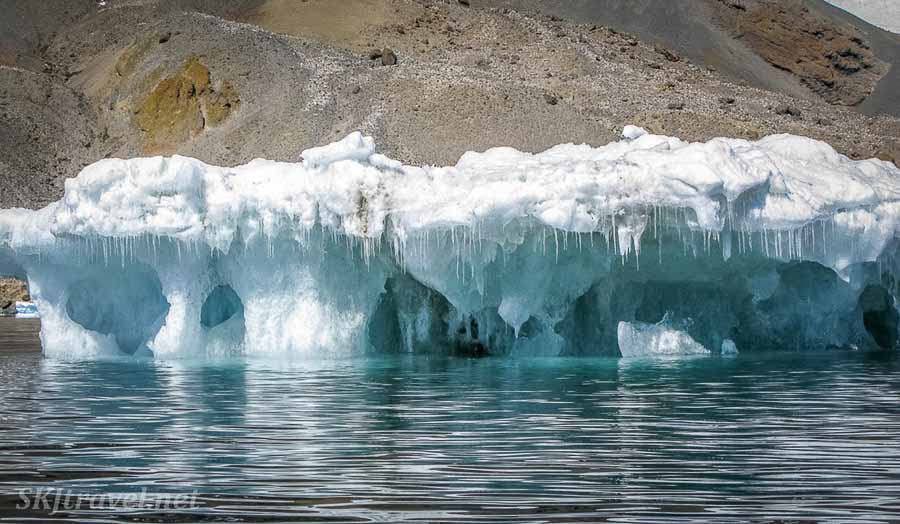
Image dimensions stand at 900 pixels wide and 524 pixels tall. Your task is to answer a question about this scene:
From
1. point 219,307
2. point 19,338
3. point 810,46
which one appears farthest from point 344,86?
point 810,46

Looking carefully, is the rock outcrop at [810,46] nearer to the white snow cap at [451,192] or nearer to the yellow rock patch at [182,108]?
the yellow rock patch at [182,108]

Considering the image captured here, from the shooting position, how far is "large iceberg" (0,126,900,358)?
2173 cm

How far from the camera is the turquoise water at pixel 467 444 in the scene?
897 centimetres

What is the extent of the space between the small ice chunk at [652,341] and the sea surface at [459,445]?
10.7 feet

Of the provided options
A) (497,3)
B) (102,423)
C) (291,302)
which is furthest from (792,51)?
(102,423)

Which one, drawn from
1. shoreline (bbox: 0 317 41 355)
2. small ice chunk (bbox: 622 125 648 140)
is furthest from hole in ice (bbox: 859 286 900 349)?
shoreline (bbox: 0 317 41 355)

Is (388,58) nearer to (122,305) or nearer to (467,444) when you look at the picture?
(122,305)

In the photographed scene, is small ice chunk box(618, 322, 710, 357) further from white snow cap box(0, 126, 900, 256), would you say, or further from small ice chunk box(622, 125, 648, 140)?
small ice chunk box(622, 125, 648, 140)

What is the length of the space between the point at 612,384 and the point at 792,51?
96960 mm

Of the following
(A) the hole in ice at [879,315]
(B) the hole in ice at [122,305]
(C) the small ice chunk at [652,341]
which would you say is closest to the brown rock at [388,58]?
(B) the hole in ice at [122,305]

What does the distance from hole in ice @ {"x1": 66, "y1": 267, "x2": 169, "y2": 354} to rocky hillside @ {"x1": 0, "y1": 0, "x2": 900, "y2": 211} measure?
36061 mm

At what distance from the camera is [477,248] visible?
22641mm

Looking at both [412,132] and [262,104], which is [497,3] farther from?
[412,132]

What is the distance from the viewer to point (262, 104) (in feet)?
244
